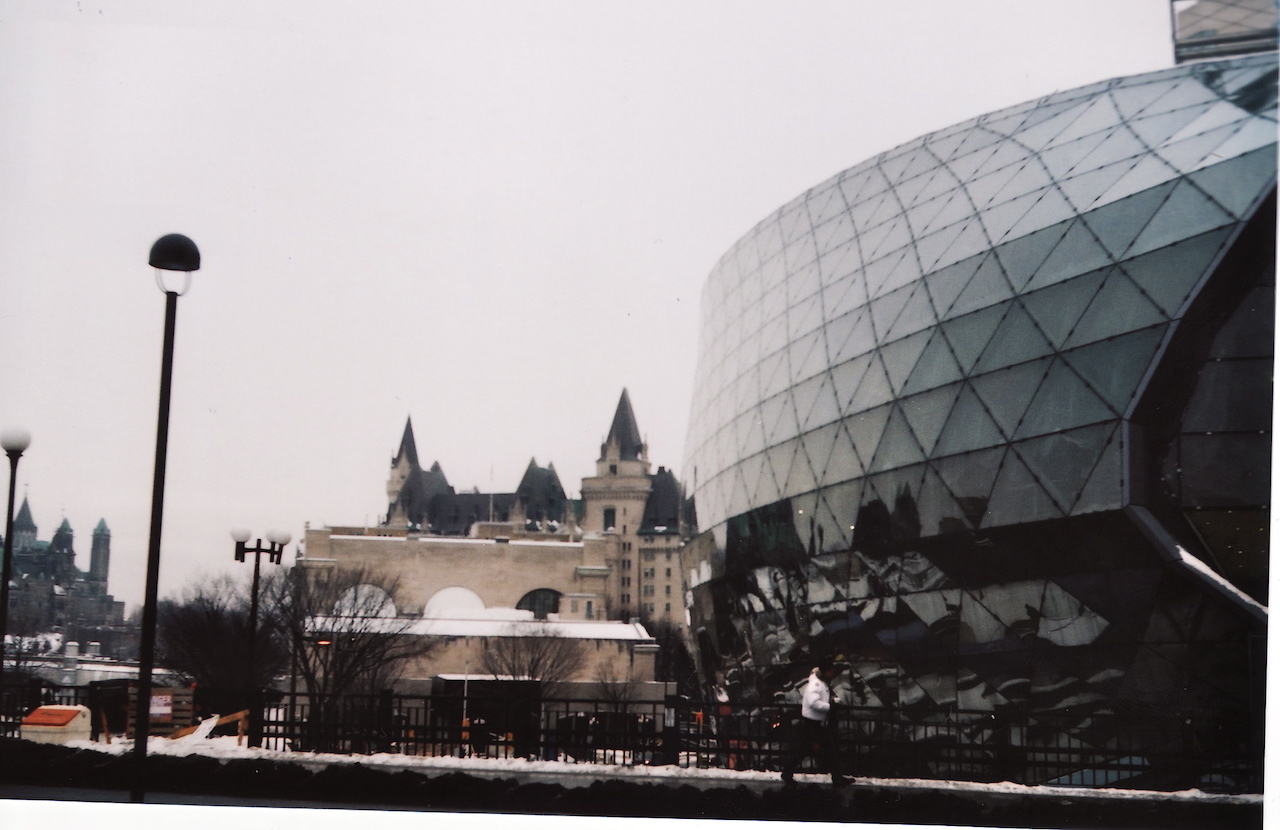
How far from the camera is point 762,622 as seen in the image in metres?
18.1

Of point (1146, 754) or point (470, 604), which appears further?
point (470, 604)

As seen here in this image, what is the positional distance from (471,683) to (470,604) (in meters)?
25.5

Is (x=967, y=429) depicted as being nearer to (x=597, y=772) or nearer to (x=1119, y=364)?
(x=1119, y=364)

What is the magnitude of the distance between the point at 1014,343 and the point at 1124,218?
2035 mm

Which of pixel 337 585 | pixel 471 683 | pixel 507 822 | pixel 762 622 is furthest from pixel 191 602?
pixel 507 822

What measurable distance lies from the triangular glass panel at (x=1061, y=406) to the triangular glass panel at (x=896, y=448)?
66.8 inches

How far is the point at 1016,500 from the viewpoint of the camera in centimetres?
1328

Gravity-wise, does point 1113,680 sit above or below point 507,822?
above

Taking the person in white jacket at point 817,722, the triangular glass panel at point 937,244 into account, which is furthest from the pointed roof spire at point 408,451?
the person in white jacket at point 817,722

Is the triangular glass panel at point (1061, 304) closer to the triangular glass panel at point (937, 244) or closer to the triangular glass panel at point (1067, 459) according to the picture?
the triangular glass panel at point (1067, 459)

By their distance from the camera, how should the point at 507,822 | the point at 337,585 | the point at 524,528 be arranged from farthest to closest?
the point at 524,528, the point at 337,585, the point at 507,822

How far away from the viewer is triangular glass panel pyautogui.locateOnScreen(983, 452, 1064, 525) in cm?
1293

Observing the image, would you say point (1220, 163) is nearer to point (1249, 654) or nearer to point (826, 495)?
point (1249, 654)

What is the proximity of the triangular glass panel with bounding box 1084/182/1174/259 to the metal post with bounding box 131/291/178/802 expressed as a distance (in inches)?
426
